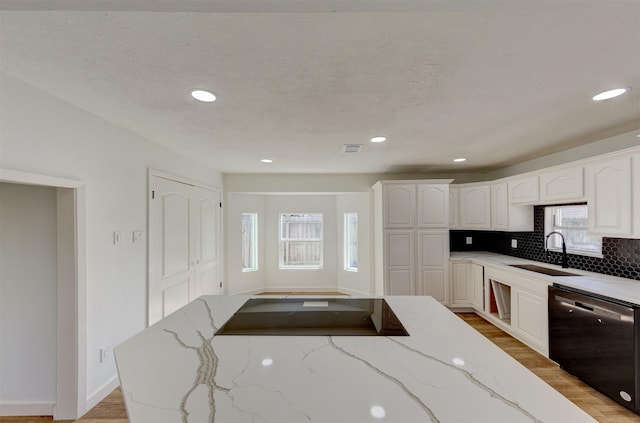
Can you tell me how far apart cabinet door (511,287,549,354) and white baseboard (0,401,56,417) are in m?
4.22

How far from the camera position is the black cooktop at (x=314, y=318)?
4.20ft

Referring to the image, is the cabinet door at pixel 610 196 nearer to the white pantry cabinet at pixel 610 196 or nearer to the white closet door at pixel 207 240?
the white pantry cabinet at pixel 610 196

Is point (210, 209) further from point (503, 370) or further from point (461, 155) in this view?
point (503, 370)

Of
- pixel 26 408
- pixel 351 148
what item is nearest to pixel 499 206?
pixel 351 148

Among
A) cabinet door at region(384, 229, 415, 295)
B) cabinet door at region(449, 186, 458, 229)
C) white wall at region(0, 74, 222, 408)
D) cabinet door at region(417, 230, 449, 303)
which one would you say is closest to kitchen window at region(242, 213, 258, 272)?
white wall at region(0, 74, 222, 408)

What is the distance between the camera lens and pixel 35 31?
1.16 m

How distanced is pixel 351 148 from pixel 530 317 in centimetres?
261

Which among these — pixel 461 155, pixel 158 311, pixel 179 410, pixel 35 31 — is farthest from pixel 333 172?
pixel 179 410

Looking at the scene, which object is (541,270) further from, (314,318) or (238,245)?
(238,245)

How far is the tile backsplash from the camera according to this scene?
252cm

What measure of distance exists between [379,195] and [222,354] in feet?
11.5

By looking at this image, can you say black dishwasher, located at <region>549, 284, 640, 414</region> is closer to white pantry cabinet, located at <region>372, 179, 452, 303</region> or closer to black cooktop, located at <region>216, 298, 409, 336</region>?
white pantry cabinet, located at <region>372, 179, 452, 303</region>

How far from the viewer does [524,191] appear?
338cm

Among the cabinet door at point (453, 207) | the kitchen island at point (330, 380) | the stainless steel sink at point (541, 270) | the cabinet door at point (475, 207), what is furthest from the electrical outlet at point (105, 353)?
the cabinet door at point (475, 207)
